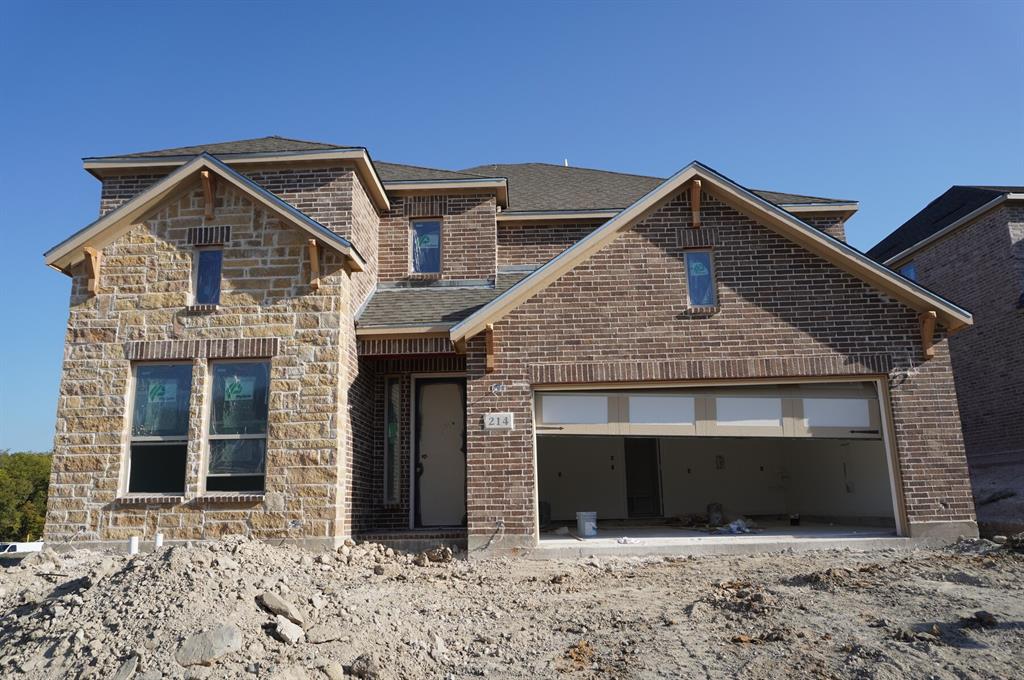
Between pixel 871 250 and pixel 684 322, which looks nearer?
pixel 684 322

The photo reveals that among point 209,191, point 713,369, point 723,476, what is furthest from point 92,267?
point 723,476

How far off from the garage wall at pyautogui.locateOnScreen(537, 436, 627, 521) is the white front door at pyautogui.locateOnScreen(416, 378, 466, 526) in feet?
13.3

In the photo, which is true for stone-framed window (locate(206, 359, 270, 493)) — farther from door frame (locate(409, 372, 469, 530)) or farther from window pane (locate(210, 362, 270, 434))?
door frame (locate(409, 372, 469, 530))

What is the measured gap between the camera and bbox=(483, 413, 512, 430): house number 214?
10891mm

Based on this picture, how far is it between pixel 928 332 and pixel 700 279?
3392 mm

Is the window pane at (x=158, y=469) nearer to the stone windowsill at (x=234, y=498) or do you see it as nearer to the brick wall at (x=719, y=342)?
the stone windowsill at (x=234, y=498)

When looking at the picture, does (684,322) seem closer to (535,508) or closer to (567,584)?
(535,508)

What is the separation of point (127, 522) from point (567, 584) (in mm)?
6355

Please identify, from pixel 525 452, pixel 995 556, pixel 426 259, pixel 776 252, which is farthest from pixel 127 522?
pixel 995 556

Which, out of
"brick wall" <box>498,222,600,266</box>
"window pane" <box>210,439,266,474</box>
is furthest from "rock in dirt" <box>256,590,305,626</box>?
"brick wall" <box>498,222,600,266</box>

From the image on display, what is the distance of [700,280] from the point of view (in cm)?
1162

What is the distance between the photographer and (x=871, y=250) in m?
23.1

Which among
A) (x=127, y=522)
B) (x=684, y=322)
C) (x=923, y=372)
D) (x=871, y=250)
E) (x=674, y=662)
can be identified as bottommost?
(x=674, y=662)

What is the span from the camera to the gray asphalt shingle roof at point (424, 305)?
38.8ft
